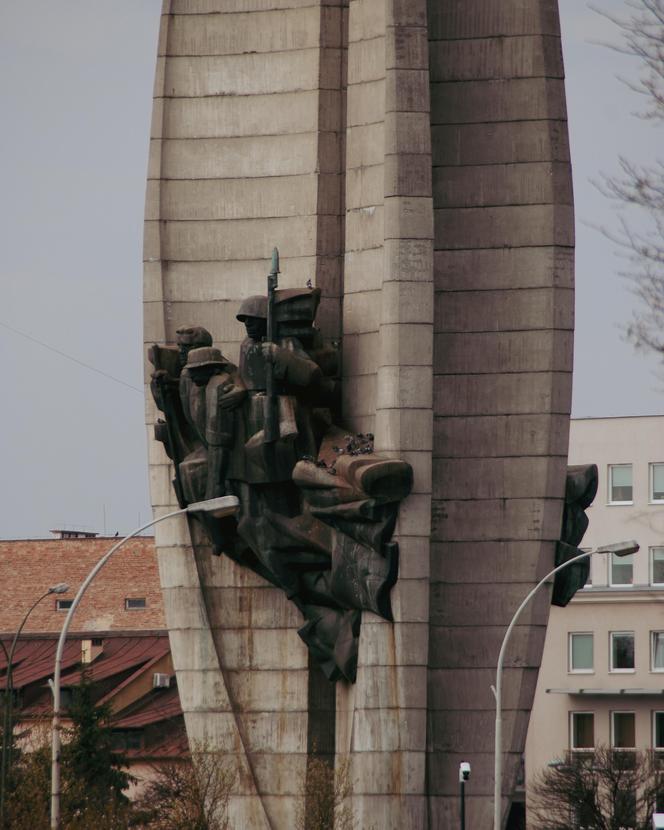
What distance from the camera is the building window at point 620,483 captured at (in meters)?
80.8

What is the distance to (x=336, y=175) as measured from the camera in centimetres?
4278

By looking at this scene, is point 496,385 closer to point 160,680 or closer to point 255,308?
point 255,308

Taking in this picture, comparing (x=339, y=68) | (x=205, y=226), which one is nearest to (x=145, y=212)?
(x=205, y=226)

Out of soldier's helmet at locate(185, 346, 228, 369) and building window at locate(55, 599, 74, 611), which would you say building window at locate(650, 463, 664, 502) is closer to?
building window at locate(55, 599, 74, 611)

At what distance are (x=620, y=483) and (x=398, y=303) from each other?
41.8 m

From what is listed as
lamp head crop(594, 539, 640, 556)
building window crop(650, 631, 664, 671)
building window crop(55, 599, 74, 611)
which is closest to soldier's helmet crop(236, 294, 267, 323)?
lamp head crop(594, 539, 640, 556)

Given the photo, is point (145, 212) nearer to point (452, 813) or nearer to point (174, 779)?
point (452, 813)

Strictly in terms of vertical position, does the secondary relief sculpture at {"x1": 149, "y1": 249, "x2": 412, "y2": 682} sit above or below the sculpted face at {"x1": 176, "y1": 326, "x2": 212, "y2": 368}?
below

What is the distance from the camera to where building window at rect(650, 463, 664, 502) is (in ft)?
264

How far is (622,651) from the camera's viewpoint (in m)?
77.8

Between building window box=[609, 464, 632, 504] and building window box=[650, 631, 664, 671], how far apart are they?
5.44 metres

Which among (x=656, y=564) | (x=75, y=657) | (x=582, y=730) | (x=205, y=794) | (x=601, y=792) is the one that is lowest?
(x=205, y=794)

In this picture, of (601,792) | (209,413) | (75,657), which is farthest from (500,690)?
(75,657)

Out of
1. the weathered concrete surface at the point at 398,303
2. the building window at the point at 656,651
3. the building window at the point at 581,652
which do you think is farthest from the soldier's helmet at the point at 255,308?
the building window at the point at 581,652
